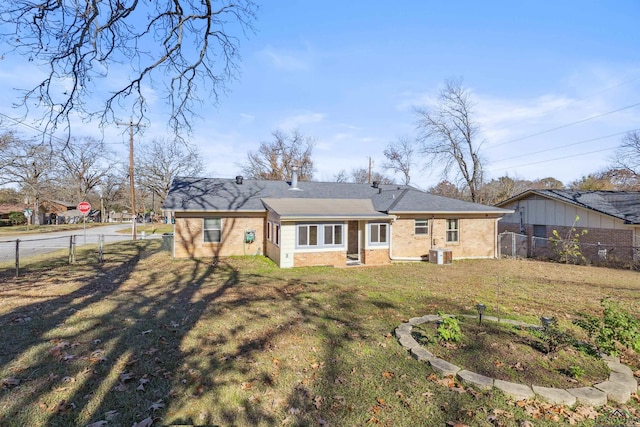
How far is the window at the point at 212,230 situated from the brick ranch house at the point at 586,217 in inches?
728

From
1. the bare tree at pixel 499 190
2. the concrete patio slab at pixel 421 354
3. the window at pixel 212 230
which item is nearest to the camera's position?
the concrete patio slab at pixel 421 354

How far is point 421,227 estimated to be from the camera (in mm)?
16078

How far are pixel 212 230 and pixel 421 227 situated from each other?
1103 centimetres

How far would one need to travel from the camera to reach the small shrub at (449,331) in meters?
5.07

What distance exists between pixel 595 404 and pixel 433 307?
4.00 metres

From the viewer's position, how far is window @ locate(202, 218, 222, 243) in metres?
15.6

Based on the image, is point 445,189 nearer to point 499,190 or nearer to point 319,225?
point 499,190

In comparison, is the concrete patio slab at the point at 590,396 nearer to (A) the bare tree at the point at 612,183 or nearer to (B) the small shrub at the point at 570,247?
(B) the small shrub at the point at 570,247

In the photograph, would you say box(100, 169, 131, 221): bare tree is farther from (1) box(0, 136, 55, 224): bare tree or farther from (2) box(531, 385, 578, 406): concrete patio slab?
(2) box(531, 385, 578, 406): concrete patio slab

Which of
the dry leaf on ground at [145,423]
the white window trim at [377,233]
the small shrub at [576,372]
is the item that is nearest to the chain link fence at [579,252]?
the white window trim at [377,233]

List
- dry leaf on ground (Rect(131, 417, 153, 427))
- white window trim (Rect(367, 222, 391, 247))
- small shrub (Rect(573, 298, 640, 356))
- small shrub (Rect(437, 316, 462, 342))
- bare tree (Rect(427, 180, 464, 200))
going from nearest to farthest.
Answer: dry leaf on ground (Rect(131, 417, 153, 427))
small shrub (Rect(573, 298, 640, 356))
small shrub (Rect(437, 316, 462, 342))
white window trim (Rect(367, 222, 391, 247))
bare tree (Rect(427, 180, 464, 200))

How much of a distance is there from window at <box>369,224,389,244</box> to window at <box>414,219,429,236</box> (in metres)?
2.06

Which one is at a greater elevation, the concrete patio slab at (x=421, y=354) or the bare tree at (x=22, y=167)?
the bare tree at (x=22, y=167)

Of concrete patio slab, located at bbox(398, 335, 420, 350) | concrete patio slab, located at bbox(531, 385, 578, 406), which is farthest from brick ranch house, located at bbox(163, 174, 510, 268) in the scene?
concrete patio slab, located at bbox(531, 385, 578, 406)
